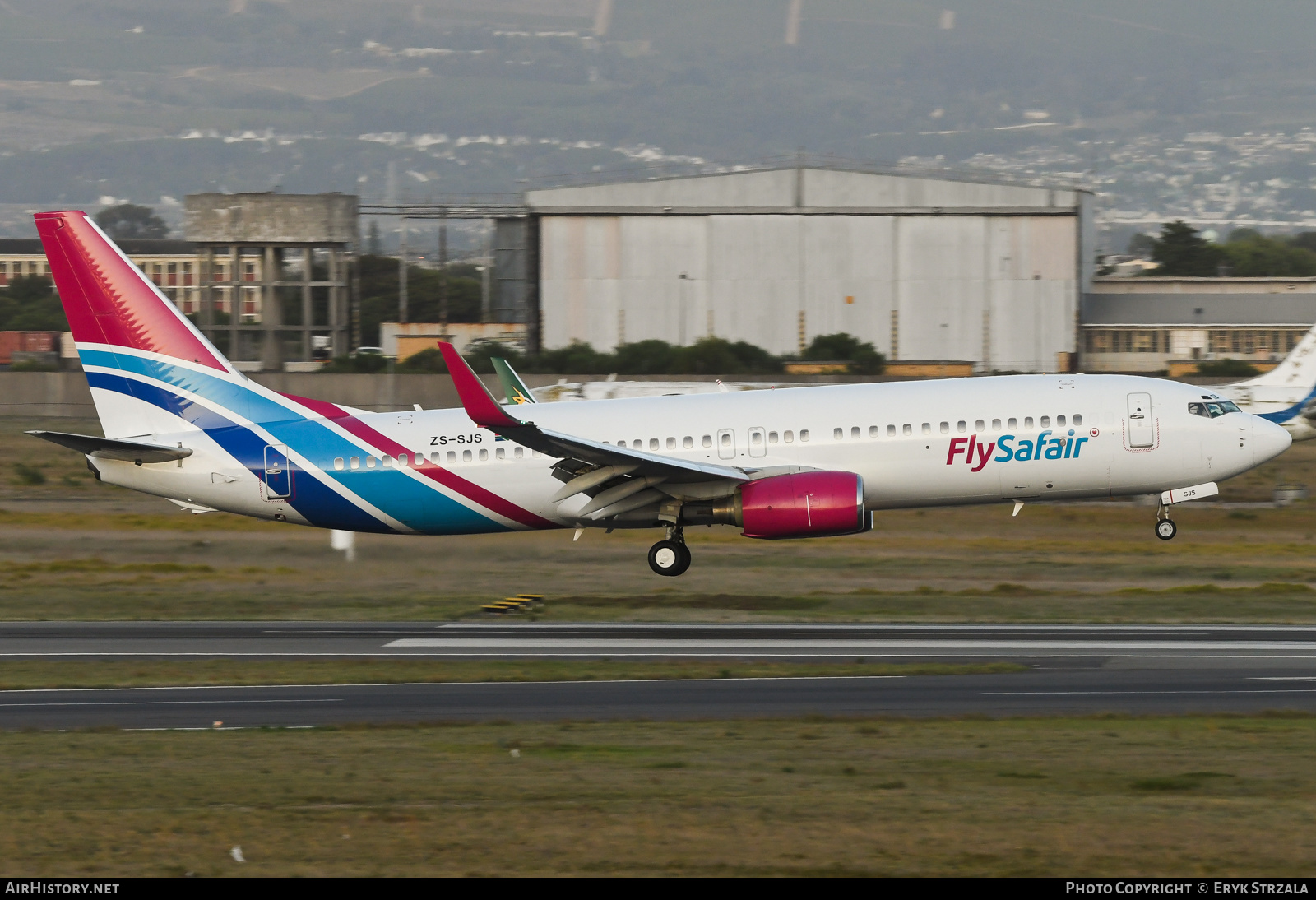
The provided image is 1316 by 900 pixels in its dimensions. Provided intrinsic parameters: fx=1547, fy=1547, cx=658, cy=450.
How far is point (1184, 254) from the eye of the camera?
15575 centimetres

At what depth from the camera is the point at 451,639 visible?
2711 cm

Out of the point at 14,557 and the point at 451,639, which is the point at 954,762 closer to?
the point at 451,639

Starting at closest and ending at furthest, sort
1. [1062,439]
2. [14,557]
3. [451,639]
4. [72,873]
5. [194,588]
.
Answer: [72,873]
[451,639]
[1062,439]
[194,588]
[14,557]

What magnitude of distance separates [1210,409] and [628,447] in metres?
11.2

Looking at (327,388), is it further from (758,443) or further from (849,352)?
(758,443)

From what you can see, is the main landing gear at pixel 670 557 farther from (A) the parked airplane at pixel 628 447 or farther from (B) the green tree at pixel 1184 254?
(B) the green tree at pixel 1184 254

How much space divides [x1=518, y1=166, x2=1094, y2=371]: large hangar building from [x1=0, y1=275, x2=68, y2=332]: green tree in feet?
173

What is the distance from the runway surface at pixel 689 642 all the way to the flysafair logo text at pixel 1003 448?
317cm

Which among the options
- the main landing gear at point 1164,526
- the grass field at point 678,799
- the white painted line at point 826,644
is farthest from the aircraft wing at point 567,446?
Answer: the grass field at point 678,799

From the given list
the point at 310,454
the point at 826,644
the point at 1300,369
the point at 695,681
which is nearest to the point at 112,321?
the point at 310,454

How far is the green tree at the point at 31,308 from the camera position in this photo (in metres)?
139

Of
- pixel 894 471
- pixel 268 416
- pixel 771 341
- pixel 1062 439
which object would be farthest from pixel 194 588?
pixel 771 341

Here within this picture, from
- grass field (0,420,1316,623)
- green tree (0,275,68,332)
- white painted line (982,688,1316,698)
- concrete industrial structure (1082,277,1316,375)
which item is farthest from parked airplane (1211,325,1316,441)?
green tree (0,275,68,332)

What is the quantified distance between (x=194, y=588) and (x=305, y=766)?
19944mm
